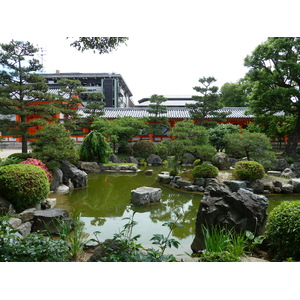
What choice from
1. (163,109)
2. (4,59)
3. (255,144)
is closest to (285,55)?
(255,144)

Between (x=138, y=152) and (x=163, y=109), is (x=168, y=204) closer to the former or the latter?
(x=138, y=152)

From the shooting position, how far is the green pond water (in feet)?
14.0

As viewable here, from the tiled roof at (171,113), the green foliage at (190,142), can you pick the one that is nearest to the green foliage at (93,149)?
the green foliage at (190,142)

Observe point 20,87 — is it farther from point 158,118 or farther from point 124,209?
point 158,118

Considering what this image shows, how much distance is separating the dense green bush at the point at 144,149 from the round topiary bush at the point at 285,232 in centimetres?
1098

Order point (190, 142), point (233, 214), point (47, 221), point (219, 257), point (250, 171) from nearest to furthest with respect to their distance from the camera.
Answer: point (219, 257) < point (233, 214) < point (47, 221) < point (250, 171) < point (190, 142)

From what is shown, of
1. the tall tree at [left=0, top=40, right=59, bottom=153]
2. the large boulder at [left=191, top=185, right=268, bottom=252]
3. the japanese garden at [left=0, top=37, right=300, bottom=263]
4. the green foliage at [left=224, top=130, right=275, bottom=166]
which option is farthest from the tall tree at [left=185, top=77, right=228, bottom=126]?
Answer: the large boulder at [left=191, top=185, right=268, bottom=252]

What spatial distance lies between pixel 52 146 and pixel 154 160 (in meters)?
7.11

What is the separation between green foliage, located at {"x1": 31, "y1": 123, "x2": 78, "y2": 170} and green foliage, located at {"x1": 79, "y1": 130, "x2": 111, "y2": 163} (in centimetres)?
377

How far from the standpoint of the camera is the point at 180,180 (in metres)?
7.75

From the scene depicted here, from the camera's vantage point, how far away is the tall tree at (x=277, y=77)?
10.5 meters

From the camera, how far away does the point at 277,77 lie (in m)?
11.2

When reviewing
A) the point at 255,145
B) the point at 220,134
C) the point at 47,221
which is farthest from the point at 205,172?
the point at 220,134

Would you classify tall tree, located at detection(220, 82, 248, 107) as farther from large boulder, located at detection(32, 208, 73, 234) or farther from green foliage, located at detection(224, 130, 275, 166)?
large boulder, located at detection(32, 208, 73, 234)
